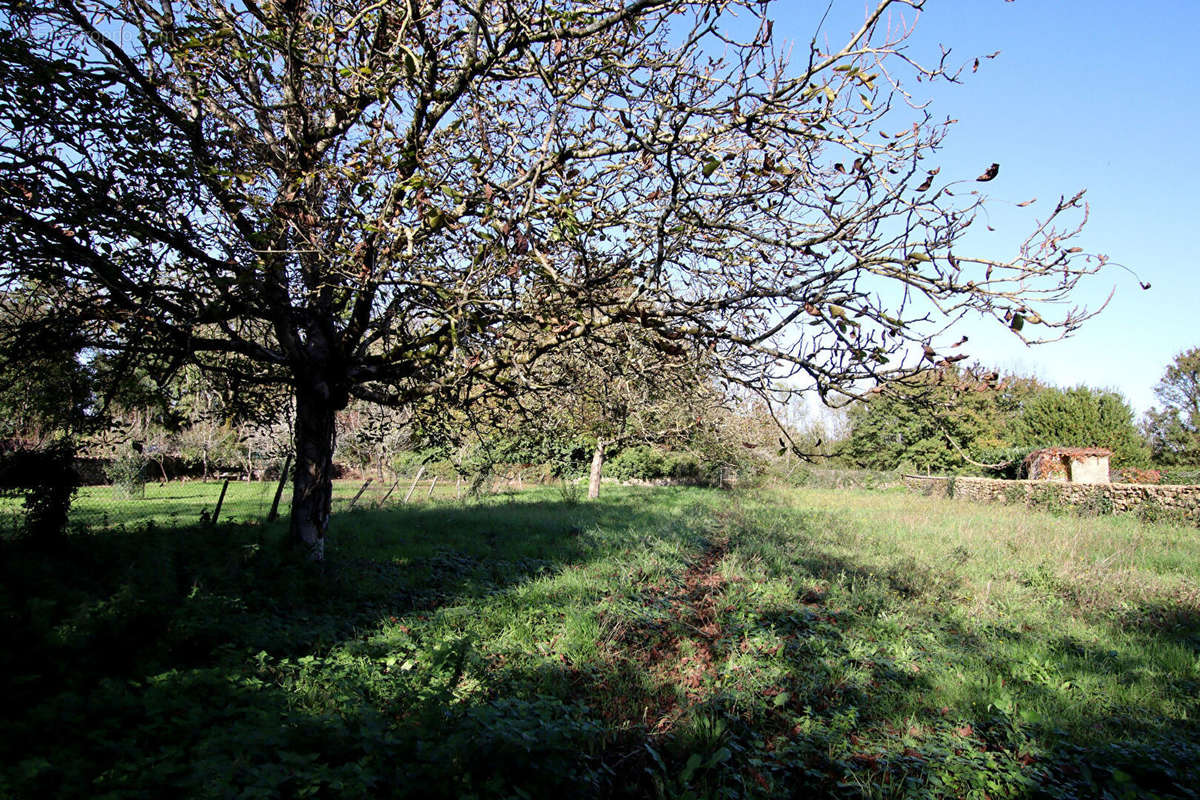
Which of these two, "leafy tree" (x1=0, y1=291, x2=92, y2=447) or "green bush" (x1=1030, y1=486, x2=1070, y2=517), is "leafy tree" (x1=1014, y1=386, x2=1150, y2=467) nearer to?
"green bush" (x1=1030, y1=486, x2=1070, y2=517)

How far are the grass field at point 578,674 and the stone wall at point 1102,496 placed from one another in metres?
9.03

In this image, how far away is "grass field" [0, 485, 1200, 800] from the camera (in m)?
3.31

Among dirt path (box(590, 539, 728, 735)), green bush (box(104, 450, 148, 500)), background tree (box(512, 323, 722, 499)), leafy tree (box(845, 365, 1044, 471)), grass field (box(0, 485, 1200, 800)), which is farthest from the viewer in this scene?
leafy tree (box(845, 365, 1044, 471))

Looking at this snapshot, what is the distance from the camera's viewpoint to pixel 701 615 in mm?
7105

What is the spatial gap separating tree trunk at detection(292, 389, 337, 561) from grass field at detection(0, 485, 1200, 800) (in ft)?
1.26

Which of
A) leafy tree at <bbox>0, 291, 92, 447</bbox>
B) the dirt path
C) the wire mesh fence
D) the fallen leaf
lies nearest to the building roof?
the wire mesh fence

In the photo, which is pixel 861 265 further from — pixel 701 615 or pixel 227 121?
pixel 227 121

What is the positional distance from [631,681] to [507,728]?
1994 millimetres

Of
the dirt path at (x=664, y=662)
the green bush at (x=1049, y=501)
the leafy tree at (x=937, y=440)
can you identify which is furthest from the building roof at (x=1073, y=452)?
the dirt path at (x=664, y=662)

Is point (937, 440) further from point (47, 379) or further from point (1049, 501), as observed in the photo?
point (47, 379)

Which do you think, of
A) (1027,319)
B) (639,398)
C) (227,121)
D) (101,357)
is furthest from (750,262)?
(101,357)

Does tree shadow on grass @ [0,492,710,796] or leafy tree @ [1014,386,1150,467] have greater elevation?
leafy tree @ [1014,386,1150,467]

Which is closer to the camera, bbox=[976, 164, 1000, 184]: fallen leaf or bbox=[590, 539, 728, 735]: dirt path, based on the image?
bbox=[976, 164, 1000, 184]: fallen leaf

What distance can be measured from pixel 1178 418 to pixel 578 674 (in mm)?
52577
